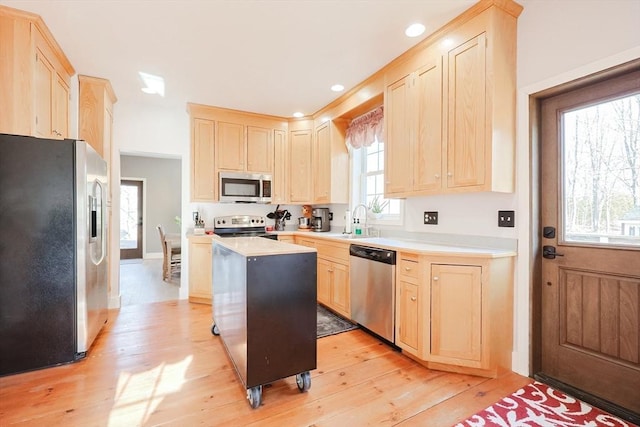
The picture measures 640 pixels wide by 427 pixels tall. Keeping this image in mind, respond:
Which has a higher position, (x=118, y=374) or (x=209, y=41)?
(x=209, y=41)

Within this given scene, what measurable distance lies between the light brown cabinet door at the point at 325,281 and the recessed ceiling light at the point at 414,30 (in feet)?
7.75

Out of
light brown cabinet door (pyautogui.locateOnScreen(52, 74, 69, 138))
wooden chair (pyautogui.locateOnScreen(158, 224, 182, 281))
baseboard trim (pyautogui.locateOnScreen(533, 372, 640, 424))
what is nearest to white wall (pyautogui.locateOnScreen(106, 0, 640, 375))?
baseboard trim (pyautogui.locateOnScreen(533, 372, 640, 424))

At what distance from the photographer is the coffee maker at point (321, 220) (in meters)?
4.47

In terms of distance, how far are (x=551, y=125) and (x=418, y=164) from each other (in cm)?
94

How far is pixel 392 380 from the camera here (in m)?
2.11

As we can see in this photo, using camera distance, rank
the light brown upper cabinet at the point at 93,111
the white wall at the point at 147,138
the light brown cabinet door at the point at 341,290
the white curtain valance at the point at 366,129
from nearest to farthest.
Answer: the light brown cabinet door at the point at 341,290
the light brown upper cabinet at the point at 93,111
the white curtain valance at the point at 366,129
the white wall at the point at 147,138

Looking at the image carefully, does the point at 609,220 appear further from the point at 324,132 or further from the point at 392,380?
the point at 324,132

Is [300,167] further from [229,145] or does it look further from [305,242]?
[305,242]

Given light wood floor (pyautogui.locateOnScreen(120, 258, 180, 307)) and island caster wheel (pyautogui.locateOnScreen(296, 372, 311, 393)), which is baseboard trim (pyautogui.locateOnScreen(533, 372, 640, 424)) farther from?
light wood floor (pyautogui.locateOnScreen(120, 258, 180, 307))

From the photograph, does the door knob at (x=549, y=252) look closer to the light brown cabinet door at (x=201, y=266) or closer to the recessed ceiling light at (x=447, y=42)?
the recessed ceiling light at (x=447, y=42)

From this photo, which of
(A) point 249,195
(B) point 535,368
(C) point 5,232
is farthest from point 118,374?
(B) point 535,368

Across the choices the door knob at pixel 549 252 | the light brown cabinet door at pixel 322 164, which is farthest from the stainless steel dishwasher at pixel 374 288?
the light brown cabinet door at pixel 322 164

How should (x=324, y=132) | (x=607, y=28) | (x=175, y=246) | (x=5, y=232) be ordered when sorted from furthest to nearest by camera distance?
(x=175, y=246)
(x=324, y=132)
(x=5, y=232)
(x=607, y=28)

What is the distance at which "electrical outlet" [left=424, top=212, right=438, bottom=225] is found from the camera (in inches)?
112
